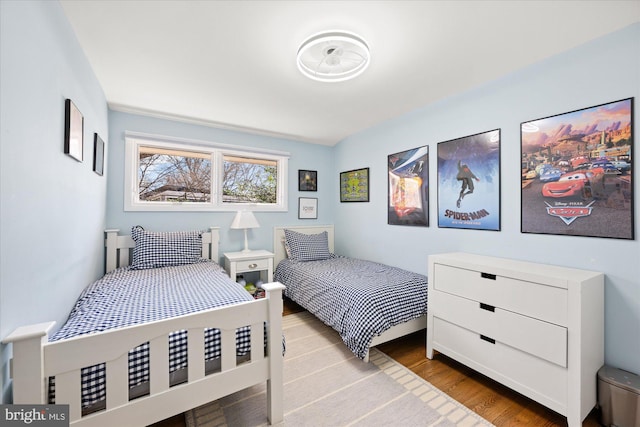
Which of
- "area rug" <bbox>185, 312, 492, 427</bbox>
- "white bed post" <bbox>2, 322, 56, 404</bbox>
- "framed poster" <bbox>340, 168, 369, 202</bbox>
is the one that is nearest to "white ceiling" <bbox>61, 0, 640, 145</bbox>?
"framed poster" <bbox>340, 168, 369, 202</bbox>

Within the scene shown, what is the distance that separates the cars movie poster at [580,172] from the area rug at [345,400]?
4.44ft

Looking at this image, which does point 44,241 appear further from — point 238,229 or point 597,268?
point 597,268

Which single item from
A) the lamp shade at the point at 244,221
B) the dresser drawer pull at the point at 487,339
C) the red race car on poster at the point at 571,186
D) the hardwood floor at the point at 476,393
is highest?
the red race car on poster at the point at 571,186

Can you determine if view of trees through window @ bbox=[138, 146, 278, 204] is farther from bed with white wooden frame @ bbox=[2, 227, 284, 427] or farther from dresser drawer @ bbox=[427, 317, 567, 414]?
dresser drawer @ bbox=[427, 317, 567, 414]

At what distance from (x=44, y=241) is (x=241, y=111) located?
6.64 feet

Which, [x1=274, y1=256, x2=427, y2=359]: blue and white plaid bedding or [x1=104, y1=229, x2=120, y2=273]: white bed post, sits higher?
[x1=104, y1=229, x2=120, y2=273]: white bed post

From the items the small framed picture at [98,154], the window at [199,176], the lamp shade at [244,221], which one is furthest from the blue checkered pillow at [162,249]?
the small framed picture at [98,154]

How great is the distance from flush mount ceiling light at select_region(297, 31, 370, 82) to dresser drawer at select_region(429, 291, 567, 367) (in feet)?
5.91

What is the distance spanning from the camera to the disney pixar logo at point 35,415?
875 mm

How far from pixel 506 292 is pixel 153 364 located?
1979 mm

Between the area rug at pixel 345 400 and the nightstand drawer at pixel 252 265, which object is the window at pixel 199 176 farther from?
the area rug at pixel 345 400

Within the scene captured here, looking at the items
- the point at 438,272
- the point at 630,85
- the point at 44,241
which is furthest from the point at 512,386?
the point at 44,241

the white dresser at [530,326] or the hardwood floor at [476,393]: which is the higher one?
the white dresser at [530,326]

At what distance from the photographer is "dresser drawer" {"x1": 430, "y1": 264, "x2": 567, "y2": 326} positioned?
147 cm
